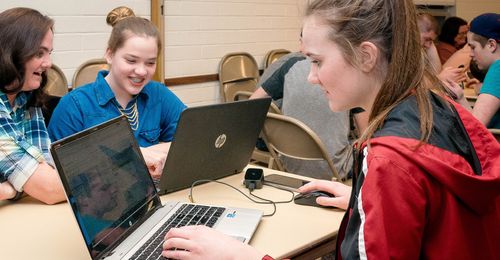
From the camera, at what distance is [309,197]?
1.58 metres

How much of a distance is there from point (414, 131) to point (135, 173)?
747mm

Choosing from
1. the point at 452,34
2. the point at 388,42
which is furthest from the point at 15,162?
the point at 452,34

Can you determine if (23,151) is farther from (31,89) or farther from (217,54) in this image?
(217,54)

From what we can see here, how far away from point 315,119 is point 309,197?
37.9 inches

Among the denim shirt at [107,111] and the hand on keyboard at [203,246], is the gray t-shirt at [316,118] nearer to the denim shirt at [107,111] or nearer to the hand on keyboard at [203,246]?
the denim shirt at [107,111]

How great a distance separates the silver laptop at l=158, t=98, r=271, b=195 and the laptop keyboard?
0.19m

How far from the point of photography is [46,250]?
1.21 metres

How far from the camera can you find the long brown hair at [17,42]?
1518mm

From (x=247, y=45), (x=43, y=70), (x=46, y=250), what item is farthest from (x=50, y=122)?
(x=247, y=45)

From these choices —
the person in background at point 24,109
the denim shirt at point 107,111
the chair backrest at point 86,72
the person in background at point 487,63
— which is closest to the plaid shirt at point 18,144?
the person in background at point 24,109

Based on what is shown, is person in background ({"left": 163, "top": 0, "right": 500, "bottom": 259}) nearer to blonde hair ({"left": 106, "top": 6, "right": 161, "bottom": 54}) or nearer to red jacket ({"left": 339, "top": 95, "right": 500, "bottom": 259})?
red jacket ({"left": 339, "top": 95, "right": 500, "bottom": 259})

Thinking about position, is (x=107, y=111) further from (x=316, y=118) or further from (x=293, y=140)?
(x=316, y=118)

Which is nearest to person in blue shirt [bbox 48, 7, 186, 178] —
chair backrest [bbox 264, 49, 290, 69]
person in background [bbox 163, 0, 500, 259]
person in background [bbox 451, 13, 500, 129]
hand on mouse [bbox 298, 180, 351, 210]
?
hand on mouse [bbox 298, 180, 351, 210]

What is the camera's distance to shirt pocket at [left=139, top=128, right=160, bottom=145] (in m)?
2.04
